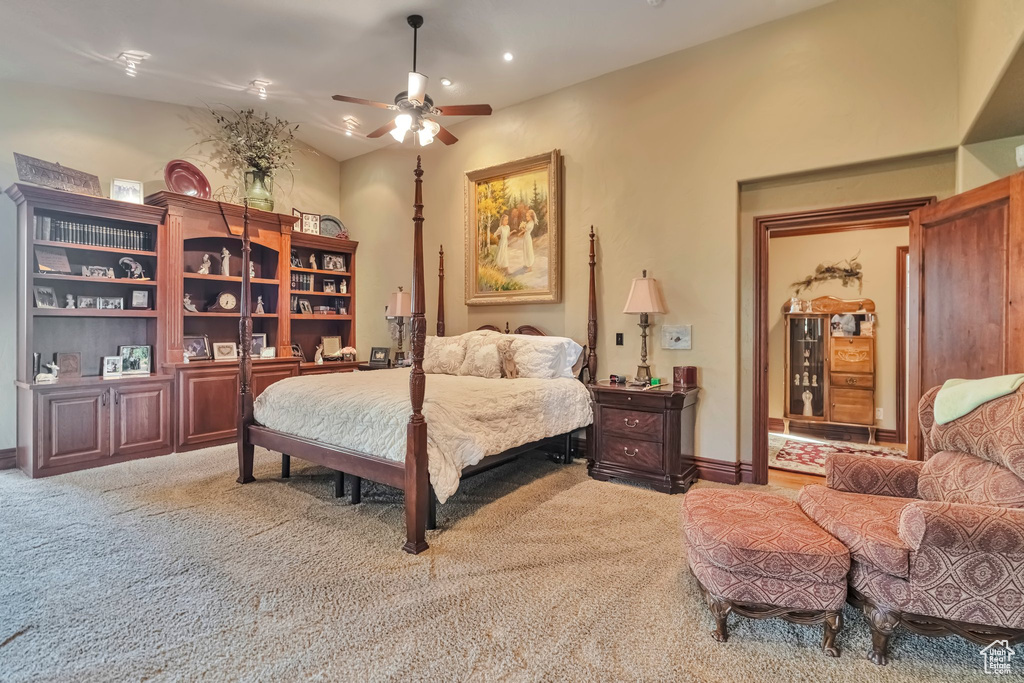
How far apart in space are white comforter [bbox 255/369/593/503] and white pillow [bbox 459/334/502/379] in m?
0.18

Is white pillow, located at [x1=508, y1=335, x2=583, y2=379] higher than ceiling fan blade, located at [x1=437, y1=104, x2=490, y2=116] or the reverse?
the reverse

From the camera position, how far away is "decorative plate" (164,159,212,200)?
4765mm

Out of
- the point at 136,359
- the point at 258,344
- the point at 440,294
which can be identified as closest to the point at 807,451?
the point at 440,294

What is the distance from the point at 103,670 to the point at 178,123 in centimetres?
512

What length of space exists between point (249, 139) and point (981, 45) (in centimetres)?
609

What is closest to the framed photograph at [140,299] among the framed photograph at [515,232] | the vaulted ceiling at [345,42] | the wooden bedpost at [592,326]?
the vaulted ceiling at [345,42]

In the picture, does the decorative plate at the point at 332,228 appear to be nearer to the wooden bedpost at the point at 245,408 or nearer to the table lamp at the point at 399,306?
the table lamp at the point at 399,306

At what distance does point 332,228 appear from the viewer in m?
6.23

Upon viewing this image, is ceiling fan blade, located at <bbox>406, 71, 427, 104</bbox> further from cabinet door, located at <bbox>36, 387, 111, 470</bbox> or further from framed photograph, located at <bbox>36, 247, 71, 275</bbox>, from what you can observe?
cabinet door, located at <bbox>36, 387, 111, 470</bbox>

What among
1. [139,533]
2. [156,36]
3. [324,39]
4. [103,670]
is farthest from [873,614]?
[156,36]

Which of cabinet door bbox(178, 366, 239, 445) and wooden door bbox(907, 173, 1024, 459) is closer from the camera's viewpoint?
wooden door bbox(907, 173, 1024, 459)

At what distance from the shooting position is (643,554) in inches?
97.7

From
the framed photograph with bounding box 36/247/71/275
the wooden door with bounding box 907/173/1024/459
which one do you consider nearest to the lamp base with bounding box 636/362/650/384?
the wooden door with bounding box 907/173/1024/459

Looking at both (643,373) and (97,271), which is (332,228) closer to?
(97,271)
